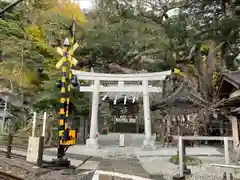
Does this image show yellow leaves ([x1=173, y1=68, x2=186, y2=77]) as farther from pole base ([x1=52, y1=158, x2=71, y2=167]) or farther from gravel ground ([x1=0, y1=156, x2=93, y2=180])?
gravel ground ([x1=0, y1=156, x2=93, y2=180])

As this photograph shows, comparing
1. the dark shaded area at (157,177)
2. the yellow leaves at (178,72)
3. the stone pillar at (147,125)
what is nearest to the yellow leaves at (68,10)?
the yellow leaves at (178,72)

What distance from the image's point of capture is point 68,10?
66.6ft

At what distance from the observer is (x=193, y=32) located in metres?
14.9

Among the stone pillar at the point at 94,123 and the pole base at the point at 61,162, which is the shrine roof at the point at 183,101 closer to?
the stone pillar at the point at 94,123

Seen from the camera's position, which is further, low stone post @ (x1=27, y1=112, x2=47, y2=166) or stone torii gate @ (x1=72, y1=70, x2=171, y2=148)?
stone torii gate @ (x1=72, y1=70, x2=171, y2=148)

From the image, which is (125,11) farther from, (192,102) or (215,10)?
(192,102)

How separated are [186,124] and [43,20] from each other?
16.1 m

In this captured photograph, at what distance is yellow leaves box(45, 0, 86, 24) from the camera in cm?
1942

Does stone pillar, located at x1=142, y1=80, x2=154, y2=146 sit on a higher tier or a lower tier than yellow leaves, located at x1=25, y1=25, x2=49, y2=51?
lower

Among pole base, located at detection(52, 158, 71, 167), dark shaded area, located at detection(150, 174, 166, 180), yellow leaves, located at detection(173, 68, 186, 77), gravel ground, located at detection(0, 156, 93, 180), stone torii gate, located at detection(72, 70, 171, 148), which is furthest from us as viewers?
yellow leaves, located at detection(173, 68, 186, 77)

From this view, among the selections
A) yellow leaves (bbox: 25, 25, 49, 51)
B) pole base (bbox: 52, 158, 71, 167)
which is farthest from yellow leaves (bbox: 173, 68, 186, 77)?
pole base (bbox: 52, 158, 71, 167)

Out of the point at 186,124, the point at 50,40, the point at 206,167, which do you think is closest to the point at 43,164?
the point at 206,167

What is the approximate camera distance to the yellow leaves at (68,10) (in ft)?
63.7

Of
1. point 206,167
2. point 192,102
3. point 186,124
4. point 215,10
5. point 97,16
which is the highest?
point 97,16
